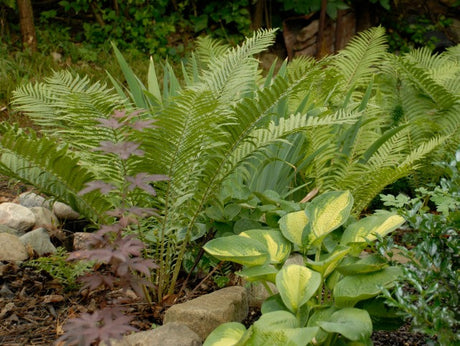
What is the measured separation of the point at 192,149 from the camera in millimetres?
2244

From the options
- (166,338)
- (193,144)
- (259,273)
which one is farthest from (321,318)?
(193,144)

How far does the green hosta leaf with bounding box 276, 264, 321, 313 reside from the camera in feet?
6.32

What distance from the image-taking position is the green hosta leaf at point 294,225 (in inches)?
87.8

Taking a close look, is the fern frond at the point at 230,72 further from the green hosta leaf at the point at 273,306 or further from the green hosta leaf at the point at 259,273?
the green hosta leaf at the point at 273,306

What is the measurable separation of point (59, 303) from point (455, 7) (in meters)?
7.93

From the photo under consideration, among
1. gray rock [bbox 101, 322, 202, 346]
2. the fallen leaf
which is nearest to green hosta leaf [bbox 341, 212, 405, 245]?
gray rock [bbox 101, 322, 202, 346]

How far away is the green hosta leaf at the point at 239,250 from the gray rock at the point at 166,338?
10.8 inches

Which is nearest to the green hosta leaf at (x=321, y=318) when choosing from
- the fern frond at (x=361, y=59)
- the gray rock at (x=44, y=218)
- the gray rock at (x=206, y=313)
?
the gray rock at (x=206, y=313)

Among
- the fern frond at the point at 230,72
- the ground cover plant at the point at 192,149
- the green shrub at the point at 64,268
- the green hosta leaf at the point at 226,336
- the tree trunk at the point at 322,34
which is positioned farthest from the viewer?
the tree trunk at the point at 322,34

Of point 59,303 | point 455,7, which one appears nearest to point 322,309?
point 59,303

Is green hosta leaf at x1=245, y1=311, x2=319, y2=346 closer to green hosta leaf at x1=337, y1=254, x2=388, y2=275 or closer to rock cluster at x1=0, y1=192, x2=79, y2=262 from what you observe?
green hosta leaf at x1=337, y1=254, x2=388, y2=275

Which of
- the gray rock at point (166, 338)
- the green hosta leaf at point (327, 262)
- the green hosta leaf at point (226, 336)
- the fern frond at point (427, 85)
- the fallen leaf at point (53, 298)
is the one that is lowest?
the fallen leaf at point (53, 298)

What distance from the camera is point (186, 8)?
8.48 m

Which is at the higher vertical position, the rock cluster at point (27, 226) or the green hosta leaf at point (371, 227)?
the green hosta leaf at point (371, 227)
